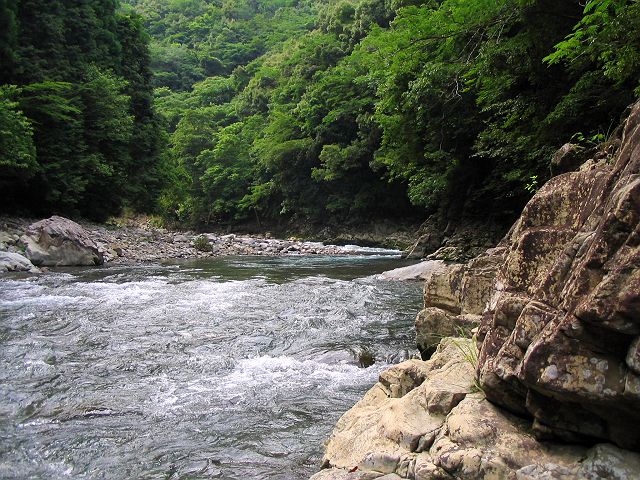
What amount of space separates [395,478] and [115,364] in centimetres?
484

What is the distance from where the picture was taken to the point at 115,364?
257 inches

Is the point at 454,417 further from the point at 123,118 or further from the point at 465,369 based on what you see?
the point at 123,118

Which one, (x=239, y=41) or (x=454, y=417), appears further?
(x=239, y=41)

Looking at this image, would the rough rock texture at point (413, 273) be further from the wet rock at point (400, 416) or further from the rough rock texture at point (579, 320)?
the rough rock texture at point (579, 320)

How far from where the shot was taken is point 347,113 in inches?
1257

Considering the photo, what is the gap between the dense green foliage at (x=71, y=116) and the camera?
72.9 feet

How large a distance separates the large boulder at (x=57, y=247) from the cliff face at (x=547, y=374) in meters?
15.5

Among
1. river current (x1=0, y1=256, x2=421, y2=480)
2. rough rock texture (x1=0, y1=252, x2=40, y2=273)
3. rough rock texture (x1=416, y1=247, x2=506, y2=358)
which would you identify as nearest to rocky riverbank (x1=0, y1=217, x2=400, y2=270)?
rough rock texture (x1=0, y1=252, x2=40, y2=273)

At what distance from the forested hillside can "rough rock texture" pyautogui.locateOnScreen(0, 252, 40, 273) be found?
5310 mm

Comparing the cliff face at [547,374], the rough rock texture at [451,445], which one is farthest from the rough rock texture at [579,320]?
the rough rock texture at [451,445]

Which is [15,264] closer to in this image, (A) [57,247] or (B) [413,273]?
(A) [57,247]

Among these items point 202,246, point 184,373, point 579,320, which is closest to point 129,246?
point 202,246

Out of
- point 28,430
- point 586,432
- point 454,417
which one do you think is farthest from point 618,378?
point 28,430

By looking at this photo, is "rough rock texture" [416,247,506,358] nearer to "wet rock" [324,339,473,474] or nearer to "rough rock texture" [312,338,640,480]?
"wet rock" [324,339,473,474]
